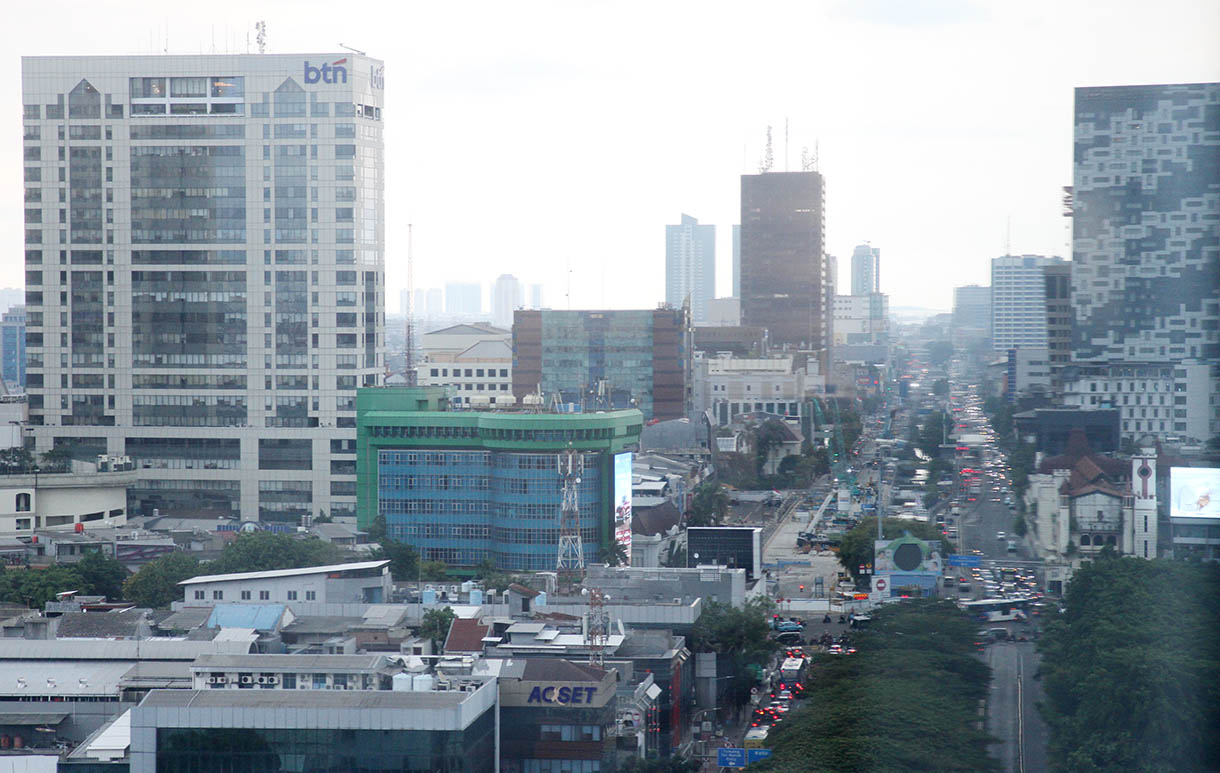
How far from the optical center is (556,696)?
588 cm

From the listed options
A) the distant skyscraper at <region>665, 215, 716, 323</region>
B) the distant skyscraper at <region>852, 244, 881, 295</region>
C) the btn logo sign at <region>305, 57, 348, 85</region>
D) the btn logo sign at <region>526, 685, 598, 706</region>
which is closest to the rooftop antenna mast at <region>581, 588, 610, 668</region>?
the btn logo sign at <region>526, 685, 598, 706</region>

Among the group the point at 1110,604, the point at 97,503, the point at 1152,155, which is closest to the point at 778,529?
the point at 1152,155

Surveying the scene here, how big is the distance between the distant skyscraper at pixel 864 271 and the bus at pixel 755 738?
42.5ft

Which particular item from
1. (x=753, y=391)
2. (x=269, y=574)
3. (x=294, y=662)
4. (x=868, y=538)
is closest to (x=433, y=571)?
(x=269, y=574)

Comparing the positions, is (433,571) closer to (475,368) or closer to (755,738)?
(755,738)

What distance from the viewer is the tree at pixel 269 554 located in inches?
374

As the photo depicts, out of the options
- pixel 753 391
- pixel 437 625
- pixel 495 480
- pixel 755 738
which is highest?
pixel 753 391

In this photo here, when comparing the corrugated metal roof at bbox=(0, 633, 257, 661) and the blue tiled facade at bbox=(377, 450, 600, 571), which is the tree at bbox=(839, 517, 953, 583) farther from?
the corrugated metal roof at bbox=(0, 633, 257, 661)

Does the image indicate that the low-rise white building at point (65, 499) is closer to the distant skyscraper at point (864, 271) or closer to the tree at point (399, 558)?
the tree at point (399, 558)

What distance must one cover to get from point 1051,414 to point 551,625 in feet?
23.1

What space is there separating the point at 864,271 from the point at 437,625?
56.2ft


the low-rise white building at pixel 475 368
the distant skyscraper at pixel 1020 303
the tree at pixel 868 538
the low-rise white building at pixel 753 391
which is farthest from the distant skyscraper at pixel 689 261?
the tree at pixel 868 538

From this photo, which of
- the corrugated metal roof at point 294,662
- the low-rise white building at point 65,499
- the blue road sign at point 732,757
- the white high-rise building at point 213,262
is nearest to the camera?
the corrugated metal roof at point 294,662

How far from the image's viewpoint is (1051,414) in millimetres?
13023
